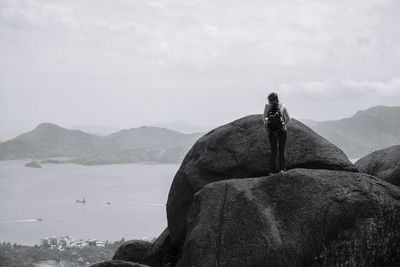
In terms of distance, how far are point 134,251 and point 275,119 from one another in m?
7.33

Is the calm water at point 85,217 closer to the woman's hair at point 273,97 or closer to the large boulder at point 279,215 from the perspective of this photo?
the woman's hair at point 273,97

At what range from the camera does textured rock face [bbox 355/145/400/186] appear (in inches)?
557

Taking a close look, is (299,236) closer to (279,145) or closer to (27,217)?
(279,145)

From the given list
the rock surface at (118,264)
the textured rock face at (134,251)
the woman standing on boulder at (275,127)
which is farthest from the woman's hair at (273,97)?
the textured rock face at (134,251)

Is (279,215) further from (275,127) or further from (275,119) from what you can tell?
(275,119)

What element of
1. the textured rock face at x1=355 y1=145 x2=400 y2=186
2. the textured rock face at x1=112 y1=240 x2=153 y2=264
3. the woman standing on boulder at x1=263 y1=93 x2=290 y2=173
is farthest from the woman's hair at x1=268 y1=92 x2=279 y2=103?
the textured rock face at x1=112 y1=240 x2=153 y2=264

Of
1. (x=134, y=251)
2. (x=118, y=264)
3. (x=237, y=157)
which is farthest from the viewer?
(x=134, y=251)

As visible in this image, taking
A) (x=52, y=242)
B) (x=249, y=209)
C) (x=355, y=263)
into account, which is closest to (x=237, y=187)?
(x=249, y=209)

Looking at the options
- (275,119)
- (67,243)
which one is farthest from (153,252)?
(67,243)

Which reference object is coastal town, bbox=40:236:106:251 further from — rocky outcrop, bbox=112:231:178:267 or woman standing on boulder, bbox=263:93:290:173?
woman standing on boulder, bbox=263:93:290:173

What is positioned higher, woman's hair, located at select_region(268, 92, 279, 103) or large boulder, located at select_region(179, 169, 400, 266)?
woman's hair, located at select_region(268, 92, 279, 103)

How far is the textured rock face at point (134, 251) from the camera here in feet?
50.4

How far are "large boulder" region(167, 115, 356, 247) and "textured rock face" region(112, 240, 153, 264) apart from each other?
2261 mm

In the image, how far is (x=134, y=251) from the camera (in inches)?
611
